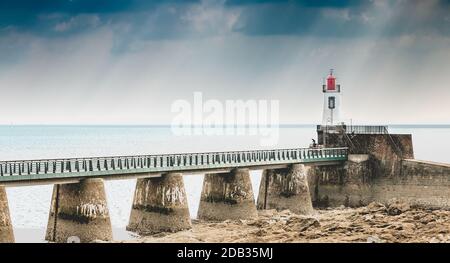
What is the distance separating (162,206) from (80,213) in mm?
5336

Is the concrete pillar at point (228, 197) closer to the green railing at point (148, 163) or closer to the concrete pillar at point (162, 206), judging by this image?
the green railing at point (148, 163)

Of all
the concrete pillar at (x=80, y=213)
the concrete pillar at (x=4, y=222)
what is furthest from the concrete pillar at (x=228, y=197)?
the concrete pillar at (x=4, y=222)

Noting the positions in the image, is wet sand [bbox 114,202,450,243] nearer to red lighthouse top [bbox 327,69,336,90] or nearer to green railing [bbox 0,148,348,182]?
green railing [bbox 0,148,348,182]

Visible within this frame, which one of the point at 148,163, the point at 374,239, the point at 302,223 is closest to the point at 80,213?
the point at 148,163

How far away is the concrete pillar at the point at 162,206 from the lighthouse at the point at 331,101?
17.6 m

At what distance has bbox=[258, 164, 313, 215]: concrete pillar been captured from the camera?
151ft

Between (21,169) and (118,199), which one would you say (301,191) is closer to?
(21,169)

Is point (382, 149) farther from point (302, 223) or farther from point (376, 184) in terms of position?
point (302, 223)

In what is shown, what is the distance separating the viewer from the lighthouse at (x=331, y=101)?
53094 millimetres

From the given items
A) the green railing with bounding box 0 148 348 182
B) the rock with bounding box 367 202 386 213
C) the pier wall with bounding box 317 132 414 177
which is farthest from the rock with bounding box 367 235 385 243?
the pier wall with bounding box 317 132 414 177
